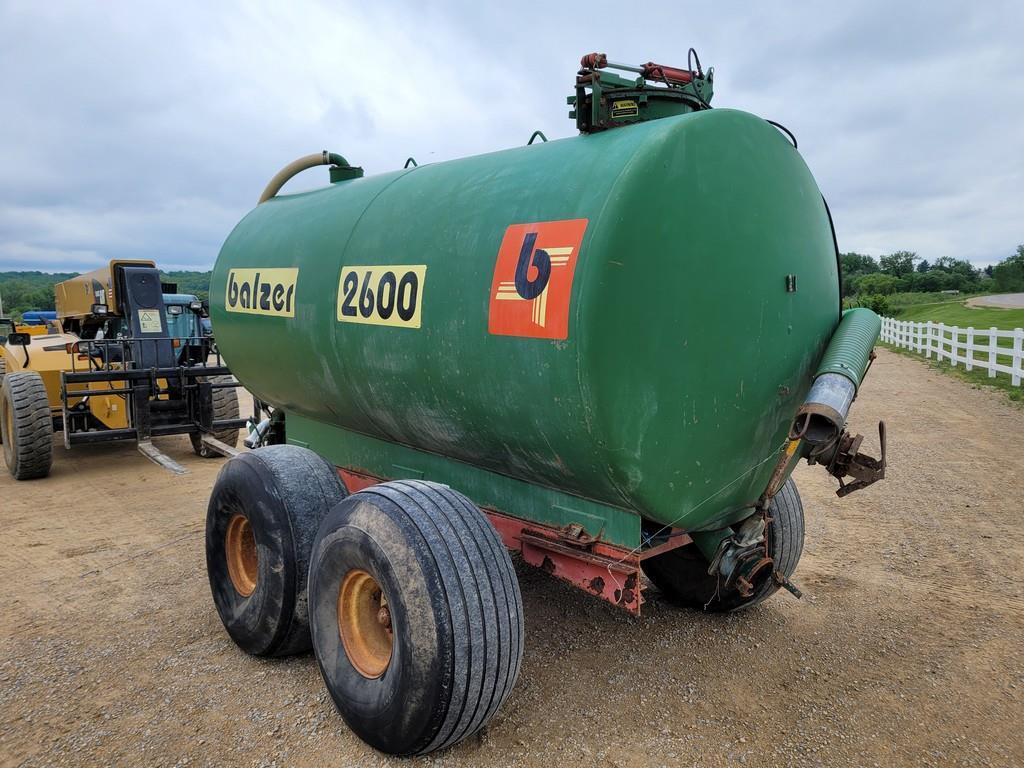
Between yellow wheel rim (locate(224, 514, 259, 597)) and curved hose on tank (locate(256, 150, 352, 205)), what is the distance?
2.42 meters

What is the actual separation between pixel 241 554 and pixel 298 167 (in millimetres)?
2697

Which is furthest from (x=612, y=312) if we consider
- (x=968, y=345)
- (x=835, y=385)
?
(x=968, y=345)

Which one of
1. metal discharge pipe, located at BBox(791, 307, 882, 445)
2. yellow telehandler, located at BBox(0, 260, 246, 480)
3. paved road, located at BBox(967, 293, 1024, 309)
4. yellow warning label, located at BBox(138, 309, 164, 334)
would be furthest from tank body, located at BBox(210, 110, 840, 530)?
paved road, located at BBox(967, 293, 1024, 309)

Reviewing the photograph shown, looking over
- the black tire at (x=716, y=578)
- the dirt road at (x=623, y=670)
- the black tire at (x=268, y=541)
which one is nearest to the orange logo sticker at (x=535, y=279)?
the black tire at (x=268, y=541)

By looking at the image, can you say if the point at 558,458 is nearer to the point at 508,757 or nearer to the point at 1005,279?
the point at 508,757

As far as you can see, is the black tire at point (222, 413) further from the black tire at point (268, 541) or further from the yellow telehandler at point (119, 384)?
the black tire at point (268, 541)

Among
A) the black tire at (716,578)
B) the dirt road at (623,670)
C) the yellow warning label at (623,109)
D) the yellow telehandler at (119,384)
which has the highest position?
the yellow warning label at (623,109)

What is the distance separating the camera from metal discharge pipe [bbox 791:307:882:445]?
9.90 ft

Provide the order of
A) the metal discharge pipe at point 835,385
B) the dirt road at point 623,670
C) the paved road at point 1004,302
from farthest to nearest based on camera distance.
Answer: the paved road at point 1004,302
the dirt road at point 623,670
the metal discharge pipe at point 835,385

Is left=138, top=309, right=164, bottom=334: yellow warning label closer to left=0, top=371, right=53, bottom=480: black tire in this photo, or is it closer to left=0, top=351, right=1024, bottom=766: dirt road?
left=0, top=371, right=53, bottom=480: black tire

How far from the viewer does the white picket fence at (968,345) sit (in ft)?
43.3

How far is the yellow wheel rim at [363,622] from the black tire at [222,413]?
6.67 m

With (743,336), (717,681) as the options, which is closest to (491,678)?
(717,681)

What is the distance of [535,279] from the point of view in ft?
9.56
